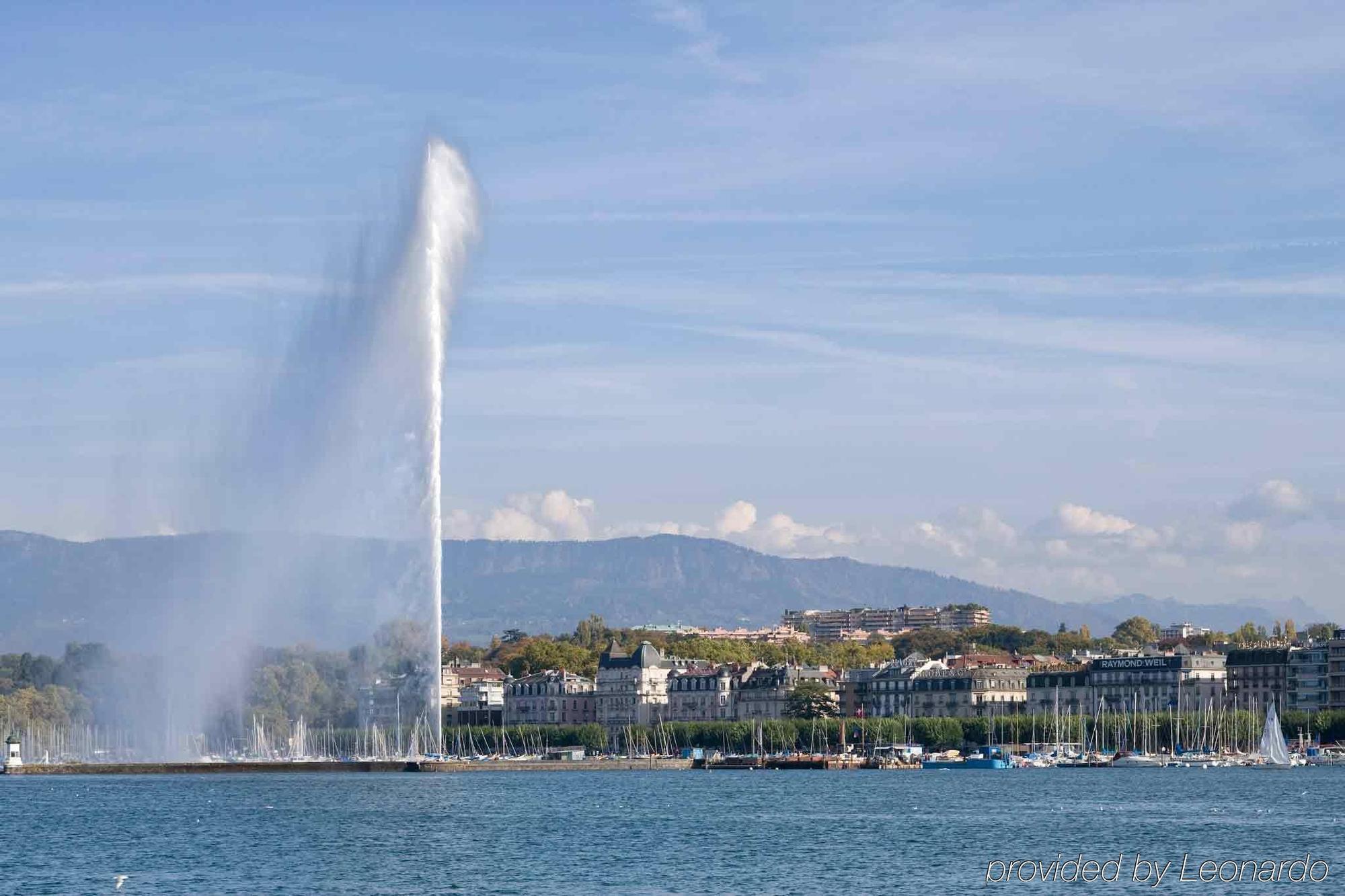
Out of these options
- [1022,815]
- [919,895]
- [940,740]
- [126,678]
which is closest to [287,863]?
[919,895]

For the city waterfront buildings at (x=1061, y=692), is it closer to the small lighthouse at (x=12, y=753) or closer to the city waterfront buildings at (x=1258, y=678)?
the city waterfront buildings at (x=1258, y=678)

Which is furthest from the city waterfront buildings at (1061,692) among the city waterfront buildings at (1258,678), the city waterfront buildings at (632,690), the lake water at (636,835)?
the lake water at (636,835)

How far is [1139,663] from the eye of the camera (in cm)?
16138

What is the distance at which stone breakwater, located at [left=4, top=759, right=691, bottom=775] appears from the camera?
107188mm

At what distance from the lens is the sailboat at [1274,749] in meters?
121

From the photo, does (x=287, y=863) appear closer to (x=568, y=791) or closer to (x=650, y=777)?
(x=568, y=791)

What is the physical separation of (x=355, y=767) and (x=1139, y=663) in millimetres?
74008

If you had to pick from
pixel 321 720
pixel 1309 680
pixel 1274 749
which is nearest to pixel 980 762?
pixel 1274 749

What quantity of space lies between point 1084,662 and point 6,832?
121034 mm

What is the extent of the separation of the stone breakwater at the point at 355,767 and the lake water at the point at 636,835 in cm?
475

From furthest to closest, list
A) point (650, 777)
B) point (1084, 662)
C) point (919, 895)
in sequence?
1. point (1084, 662)
2. point (650, 777)
3. point (919, 895)

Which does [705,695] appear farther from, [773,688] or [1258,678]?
[1258,678]

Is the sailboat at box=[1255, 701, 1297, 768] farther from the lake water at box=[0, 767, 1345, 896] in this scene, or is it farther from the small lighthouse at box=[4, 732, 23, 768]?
the small lighthouse at box=[4, 732, 23, 768]

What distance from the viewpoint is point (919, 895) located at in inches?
1804
